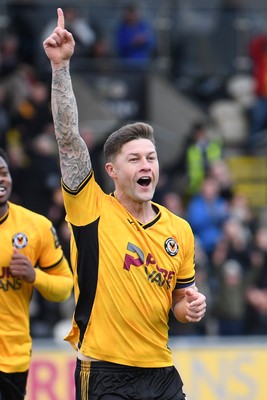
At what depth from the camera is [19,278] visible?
7.65 m

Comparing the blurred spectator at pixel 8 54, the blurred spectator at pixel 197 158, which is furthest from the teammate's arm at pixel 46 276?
the blurred spectator at pixel 8 54

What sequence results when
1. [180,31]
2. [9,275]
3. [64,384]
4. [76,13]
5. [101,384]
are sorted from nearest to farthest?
1. [101,384]
2. [9,275]
3. [64,384]
4. [76,13]
5. [180,31]

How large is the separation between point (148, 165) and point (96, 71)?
12468mm

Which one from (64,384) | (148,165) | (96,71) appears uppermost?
(96,71)

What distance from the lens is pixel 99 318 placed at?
650 centimetres

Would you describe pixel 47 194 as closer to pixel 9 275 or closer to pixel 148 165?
pixel 9 275

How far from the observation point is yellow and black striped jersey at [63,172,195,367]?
21.2 feet

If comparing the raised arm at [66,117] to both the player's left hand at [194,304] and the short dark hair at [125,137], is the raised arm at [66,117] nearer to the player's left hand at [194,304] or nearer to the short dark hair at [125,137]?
the short dark hair at [125,137]

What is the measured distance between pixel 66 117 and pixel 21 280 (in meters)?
1.68

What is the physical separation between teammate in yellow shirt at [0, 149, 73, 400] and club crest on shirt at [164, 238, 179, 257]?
130 cm

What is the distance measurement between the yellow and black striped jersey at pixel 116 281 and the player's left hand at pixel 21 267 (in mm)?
971

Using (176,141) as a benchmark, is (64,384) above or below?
below

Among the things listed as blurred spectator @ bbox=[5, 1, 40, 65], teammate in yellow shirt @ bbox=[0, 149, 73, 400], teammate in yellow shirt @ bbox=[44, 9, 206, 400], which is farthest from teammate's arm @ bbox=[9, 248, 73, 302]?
blurred spectator @ bbox=[5, 1, 40, 65]

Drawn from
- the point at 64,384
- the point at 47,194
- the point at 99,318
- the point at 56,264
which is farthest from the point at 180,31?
the point at 99,318
